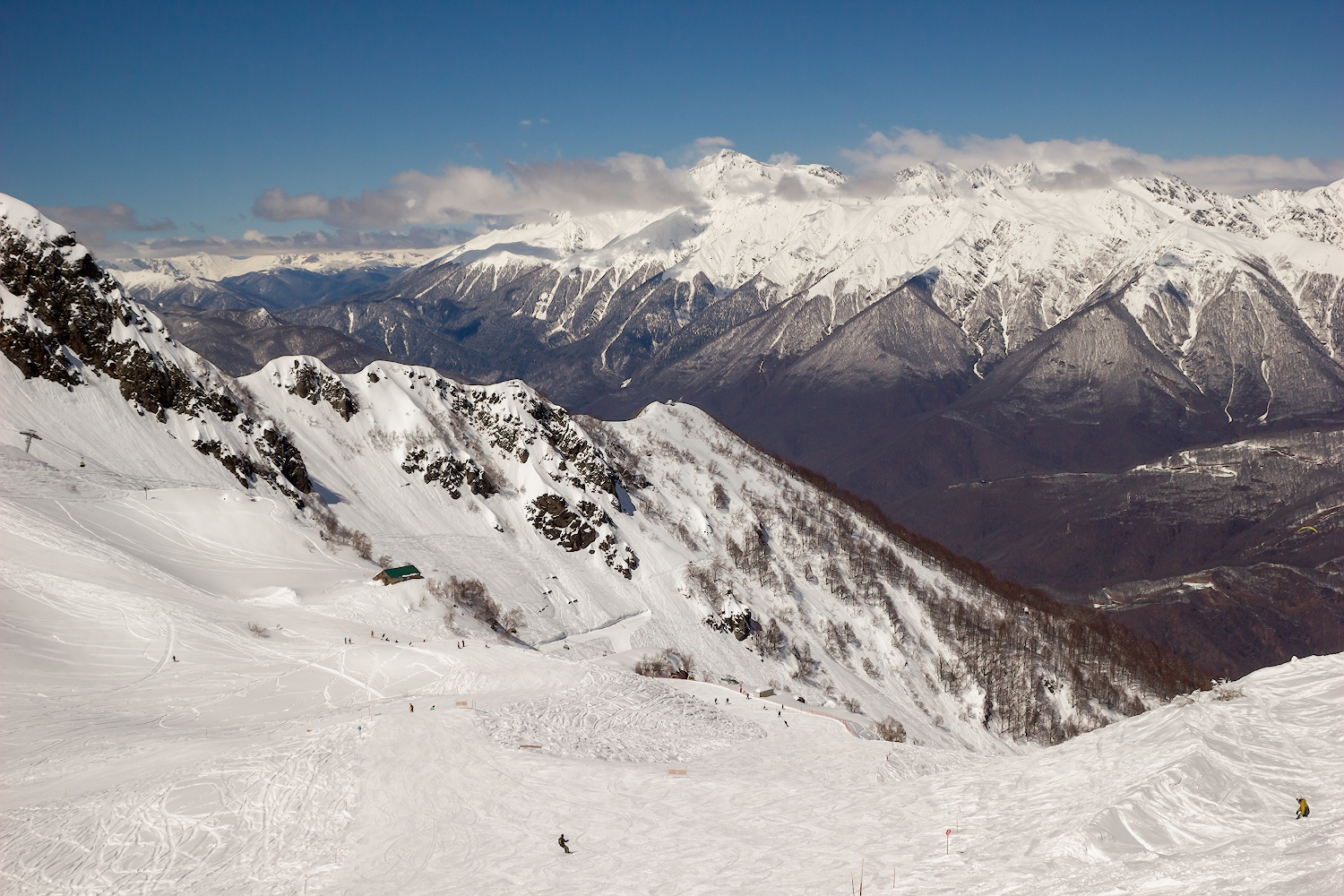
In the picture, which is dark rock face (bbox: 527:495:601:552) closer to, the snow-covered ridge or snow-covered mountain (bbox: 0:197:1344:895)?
snow-covered mountain (bbox: 0:197:1344:895)

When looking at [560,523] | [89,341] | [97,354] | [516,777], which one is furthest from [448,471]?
[516,777]

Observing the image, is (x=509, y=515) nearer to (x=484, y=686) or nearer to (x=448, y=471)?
(x=448, y=471)

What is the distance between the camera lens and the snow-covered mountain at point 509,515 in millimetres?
133500

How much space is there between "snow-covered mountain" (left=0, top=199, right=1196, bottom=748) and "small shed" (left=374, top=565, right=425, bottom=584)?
12.0 ft

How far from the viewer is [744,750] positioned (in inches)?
2862

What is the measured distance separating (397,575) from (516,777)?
6344 cm

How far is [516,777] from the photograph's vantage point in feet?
205

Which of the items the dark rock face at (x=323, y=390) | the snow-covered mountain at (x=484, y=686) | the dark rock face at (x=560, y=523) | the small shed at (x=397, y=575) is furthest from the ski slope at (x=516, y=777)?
the dark rock face at (x=323, y=390)

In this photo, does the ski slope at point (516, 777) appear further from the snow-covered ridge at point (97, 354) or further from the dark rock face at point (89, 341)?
the dark rock face at point (89, 341)

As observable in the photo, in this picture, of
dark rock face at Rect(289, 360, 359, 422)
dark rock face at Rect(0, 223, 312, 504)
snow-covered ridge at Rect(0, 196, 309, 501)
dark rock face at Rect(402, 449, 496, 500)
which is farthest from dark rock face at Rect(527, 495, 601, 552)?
dark rock face at Rect(0, 223, 312, 504)

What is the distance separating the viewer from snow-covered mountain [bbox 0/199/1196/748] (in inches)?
5256

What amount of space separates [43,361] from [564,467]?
304ft

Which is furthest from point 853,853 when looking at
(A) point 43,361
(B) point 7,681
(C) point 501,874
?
(A) point 43,361

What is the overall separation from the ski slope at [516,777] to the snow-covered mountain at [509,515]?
2584 centimetres
